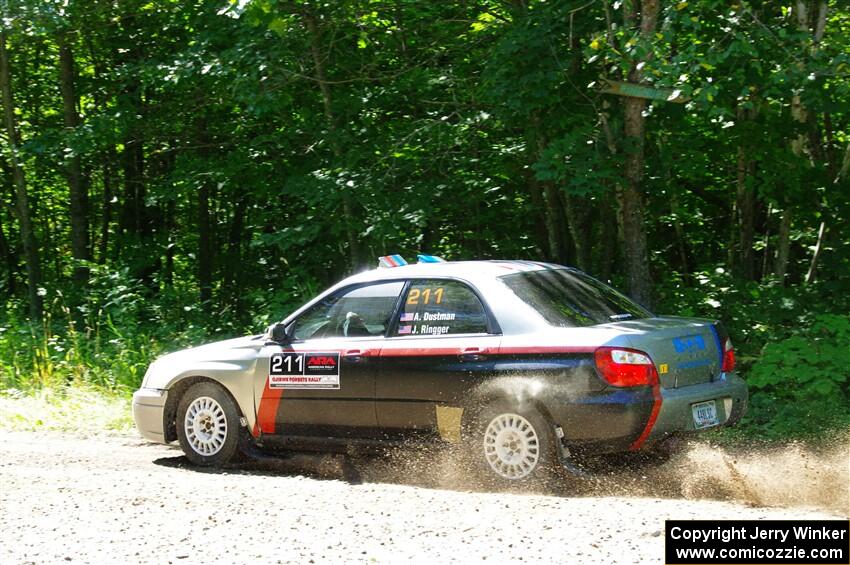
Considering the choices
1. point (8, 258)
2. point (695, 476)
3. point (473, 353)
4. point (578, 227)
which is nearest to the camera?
point (695, 476)

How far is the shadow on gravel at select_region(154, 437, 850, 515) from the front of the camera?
645 centimetres

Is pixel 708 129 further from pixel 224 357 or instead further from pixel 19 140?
pixel 19 140

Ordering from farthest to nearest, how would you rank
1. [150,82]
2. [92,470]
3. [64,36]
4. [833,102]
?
1. [64,36]
2. [150,82]
3. [833,102]
4. [92,470]

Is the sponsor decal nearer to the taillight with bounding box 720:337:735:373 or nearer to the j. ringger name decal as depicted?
the j. ringger name decal

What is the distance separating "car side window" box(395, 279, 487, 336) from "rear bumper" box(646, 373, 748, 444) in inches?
54.8

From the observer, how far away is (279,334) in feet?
26.8

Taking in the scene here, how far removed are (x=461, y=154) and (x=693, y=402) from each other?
7230 millimetres

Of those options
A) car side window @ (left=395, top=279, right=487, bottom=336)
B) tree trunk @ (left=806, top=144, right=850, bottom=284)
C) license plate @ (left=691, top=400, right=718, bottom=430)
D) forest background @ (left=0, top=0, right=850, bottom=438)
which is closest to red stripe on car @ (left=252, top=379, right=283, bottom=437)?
car side window @ (left=395, top=279, right=487, bottom=336)

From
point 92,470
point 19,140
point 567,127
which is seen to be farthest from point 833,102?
point 19,140

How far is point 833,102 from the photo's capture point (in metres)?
10.1

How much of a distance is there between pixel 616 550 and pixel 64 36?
47.4 ft

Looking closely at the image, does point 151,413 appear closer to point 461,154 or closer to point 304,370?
point 304,370

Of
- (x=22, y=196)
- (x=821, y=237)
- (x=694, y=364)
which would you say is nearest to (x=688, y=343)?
(x=694, y=364)

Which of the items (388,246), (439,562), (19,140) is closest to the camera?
(439,562)
